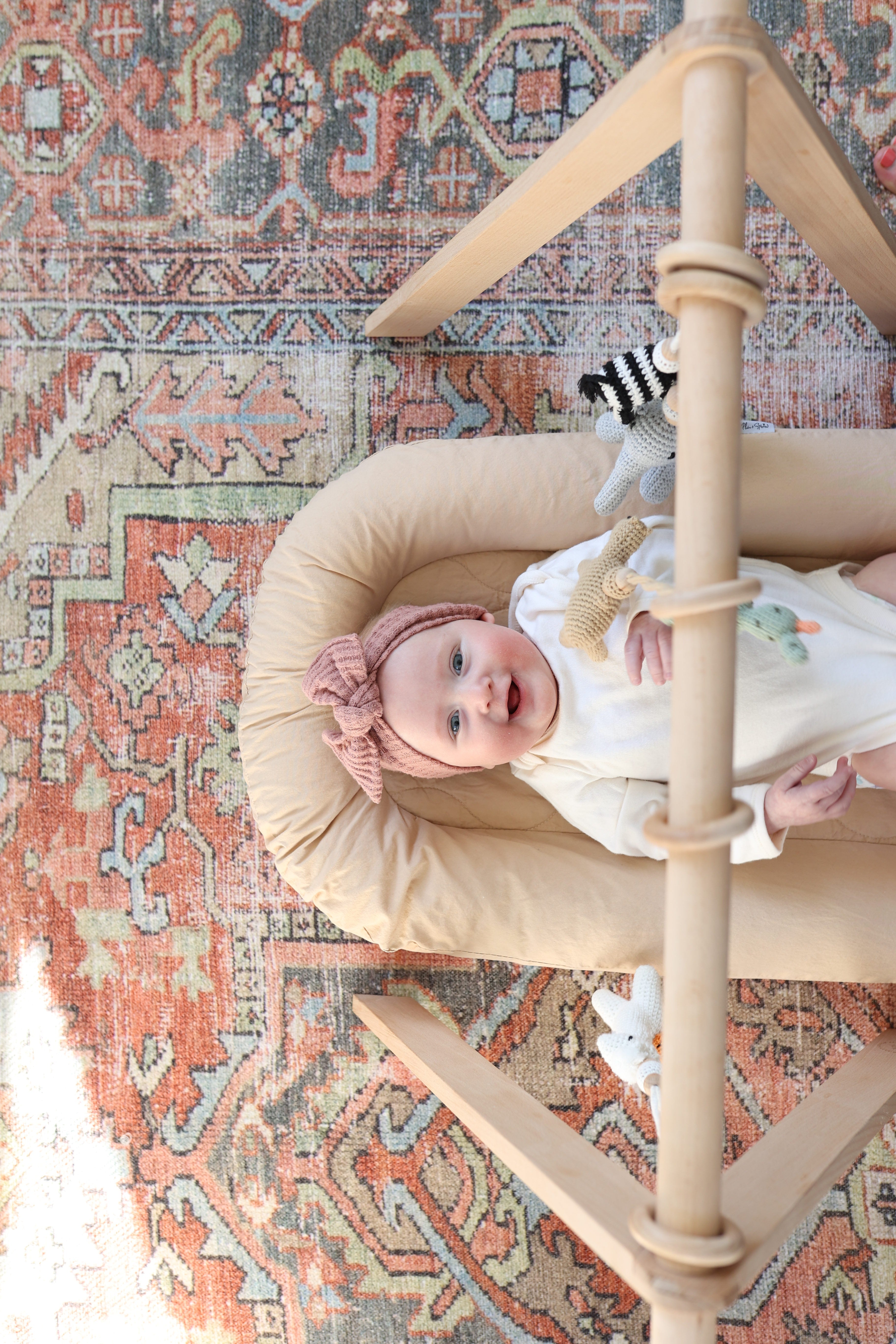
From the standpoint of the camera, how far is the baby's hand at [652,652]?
1.05 metres

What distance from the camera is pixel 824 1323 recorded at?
4.63ft

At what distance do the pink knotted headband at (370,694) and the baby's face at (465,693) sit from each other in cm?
1

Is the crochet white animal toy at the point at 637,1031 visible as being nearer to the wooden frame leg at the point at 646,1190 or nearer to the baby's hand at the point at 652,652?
the wooden frame leg at the point at 646,1190

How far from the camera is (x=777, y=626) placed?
3.26 ft

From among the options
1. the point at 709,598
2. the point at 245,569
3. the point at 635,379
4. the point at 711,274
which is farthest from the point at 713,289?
the point at 245,569

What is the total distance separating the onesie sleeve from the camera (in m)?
1.20

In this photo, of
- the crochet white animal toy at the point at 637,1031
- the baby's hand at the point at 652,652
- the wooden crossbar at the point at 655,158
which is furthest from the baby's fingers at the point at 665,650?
the wooden crossbar at the point at 655,158

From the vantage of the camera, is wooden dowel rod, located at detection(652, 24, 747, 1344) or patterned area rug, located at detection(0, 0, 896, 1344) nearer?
wooden dowel rod, located at detection(652, 24, 747, 1344)

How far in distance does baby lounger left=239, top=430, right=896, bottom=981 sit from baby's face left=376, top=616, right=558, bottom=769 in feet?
0.48

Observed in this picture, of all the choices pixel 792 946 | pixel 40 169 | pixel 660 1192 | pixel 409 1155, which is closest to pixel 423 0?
pixel 40 169

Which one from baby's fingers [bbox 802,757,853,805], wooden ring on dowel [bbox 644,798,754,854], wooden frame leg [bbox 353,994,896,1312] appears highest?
wooden ring on dowel [bbox 644,798,754,854]

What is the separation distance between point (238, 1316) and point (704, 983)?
1.26 metres

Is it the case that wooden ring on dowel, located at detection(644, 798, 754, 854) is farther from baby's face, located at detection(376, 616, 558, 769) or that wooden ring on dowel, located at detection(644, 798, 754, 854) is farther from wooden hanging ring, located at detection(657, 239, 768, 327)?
baby's face, located at detection(376, 616, 558, 769)

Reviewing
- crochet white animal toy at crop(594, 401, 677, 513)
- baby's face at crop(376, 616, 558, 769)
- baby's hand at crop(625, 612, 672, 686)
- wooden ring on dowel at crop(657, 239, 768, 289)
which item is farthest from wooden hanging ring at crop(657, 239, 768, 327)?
baby's face at crop(376, 616, 558, 769)
